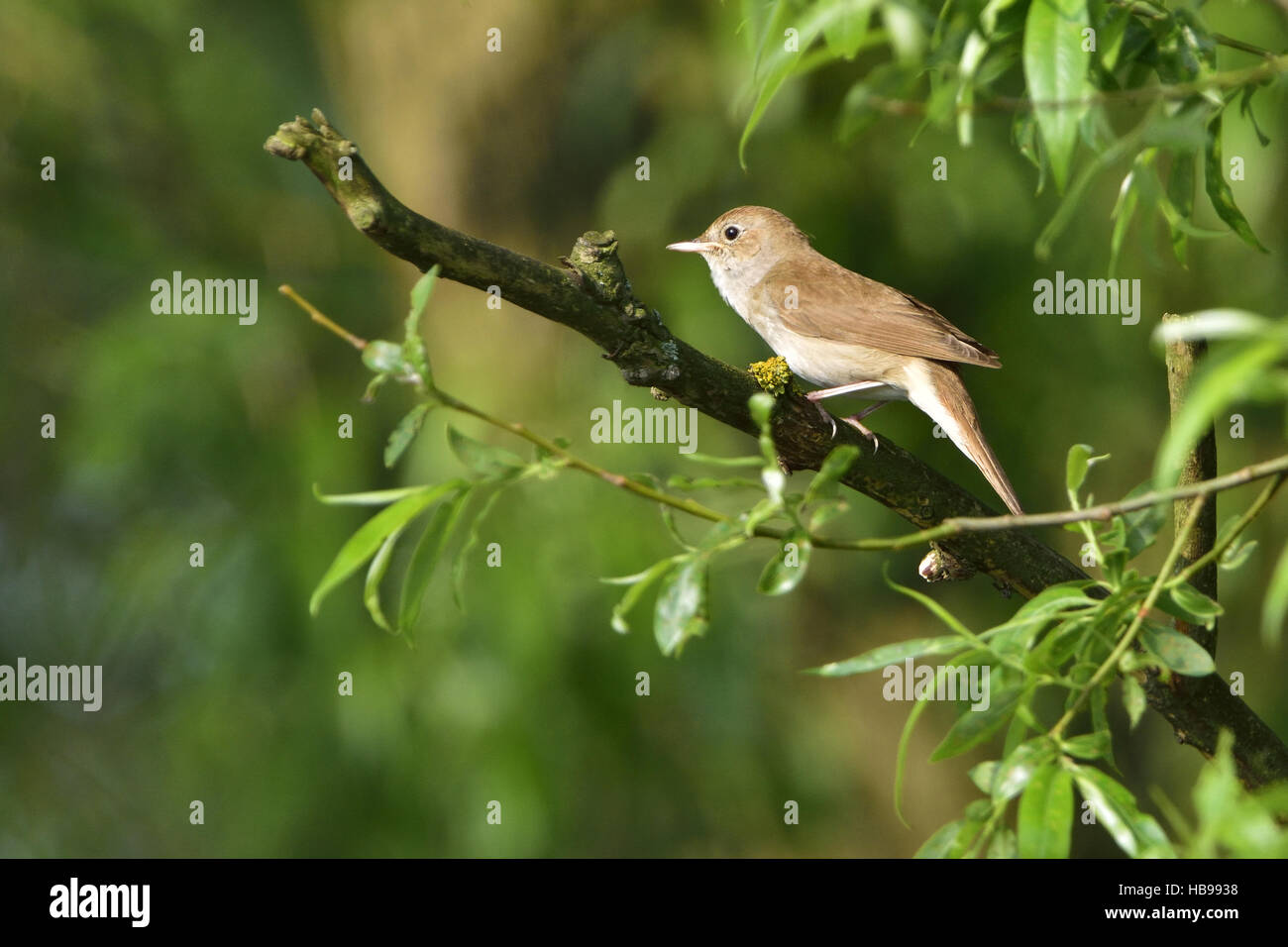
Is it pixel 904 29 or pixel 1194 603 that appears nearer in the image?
pixel 904 29

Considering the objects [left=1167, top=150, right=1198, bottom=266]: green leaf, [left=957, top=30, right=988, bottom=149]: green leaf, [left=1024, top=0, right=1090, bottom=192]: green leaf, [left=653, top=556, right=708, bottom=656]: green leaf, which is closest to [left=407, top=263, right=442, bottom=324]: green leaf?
[left=653, top=556, right=708, bottom=656]: green leaf

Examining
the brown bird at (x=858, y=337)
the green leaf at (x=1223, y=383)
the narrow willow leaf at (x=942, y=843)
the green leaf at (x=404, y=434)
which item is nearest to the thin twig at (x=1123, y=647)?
the narrow willow leaf at (x=942, y=843)

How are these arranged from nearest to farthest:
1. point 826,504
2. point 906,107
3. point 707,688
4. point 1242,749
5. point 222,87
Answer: point 906,107 → point 826,504 → point 1242,749 → point 707,688 → point 222,87

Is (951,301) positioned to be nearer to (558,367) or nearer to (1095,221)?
(1095,221)

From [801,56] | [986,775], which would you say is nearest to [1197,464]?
[986,775]

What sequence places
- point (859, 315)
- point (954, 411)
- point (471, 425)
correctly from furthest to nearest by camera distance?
point (471, 425) → point (859, 315) → point (954, 411)

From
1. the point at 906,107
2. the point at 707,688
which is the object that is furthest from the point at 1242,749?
the point at 707,688

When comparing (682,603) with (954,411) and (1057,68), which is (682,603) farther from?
(954,411)
